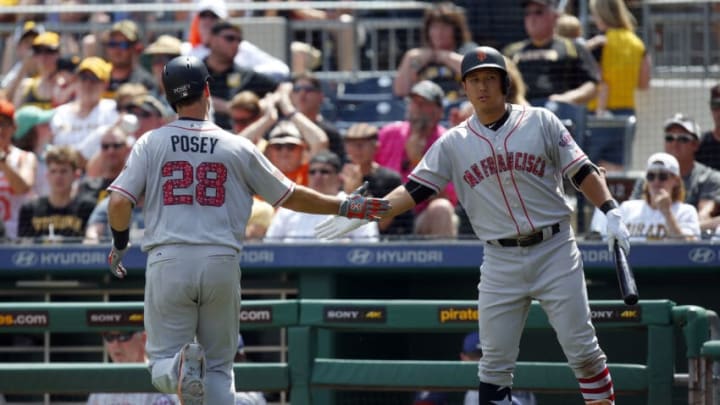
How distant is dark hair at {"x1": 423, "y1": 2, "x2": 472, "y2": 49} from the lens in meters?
10.3

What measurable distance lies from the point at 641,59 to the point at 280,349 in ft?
13.1

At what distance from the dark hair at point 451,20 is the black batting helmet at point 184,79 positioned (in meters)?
4.93

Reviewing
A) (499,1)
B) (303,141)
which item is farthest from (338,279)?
(499,1)

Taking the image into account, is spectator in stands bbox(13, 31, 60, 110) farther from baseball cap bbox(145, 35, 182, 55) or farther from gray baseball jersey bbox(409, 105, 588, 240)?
gray baseball jersey bbox(409, 105, 588, 240)

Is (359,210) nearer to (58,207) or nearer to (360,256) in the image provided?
(360,256)

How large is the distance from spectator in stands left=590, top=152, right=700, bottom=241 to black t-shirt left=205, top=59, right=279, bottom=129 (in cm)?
332

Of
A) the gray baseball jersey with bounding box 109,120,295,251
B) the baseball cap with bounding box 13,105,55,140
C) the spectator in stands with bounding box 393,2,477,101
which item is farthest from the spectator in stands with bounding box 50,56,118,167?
the gray baseball jersey with bounding box 109,120,295,251


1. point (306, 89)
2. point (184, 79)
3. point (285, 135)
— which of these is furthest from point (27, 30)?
point (184, 79)

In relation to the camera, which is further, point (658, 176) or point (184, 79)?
point (658, 176)

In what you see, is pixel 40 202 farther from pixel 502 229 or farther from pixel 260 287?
pixel 502 229

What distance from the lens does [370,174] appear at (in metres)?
8.90

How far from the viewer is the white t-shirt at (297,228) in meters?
8.41

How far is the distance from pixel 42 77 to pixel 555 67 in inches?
182

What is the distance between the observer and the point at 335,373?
23.1 feet
